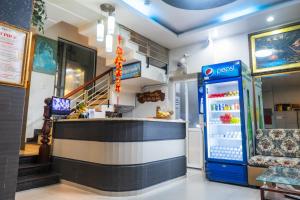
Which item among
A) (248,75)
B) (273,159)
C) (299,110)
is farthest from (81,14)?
(299,110)

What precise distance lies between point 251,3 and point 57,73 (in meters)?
5.92

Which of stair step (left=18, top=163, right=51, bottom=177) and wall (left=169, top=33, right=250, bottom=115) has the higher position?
wall (left=169, top=33, right=250, bottom=115)

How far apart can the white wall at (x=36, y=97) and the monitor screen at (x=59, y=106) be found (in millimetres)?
2119

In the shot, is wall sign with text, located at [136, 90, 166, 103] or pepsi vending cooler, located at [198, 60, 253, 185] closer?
pepsi vending cooler, located at [198, 60, 253, 185]

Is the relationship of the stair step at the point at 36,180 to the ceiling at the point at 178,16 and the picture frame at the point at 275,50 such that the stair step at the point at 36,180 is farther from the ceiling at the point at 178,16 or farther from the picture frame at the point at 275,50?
the picture frame at the point at 275,50

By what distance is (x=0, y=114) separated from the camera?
1310 millimetres

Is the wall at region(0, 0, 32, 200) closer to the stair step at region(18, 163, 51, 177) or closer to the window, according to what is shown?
the stair step at region(18, 163, 51, 177)

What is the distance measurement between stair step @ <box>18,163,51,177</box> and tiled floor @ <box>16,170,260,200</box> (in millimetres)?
459

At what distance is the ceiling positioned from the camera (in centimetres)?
398

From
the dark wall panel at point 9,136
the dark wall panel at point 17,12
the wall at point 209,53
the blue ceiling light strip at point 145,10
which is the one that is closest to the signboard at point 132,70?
the blue ceiling light strip at point 145,10

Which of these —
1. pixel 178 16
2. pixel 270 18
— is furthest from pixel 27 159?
pixel 270 18

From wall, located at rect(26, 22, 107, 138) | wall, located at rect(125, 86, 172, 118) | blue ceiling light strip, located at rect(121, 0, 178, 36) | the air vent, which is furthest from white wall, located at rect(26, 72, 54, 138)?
blue ceiling light strip, located at rect(121, 0, 178, 36)

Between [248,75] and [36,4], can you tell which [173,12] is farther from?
[36,4]

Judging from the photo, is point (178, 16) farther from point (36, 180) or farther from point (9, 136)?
point (36, 180)
